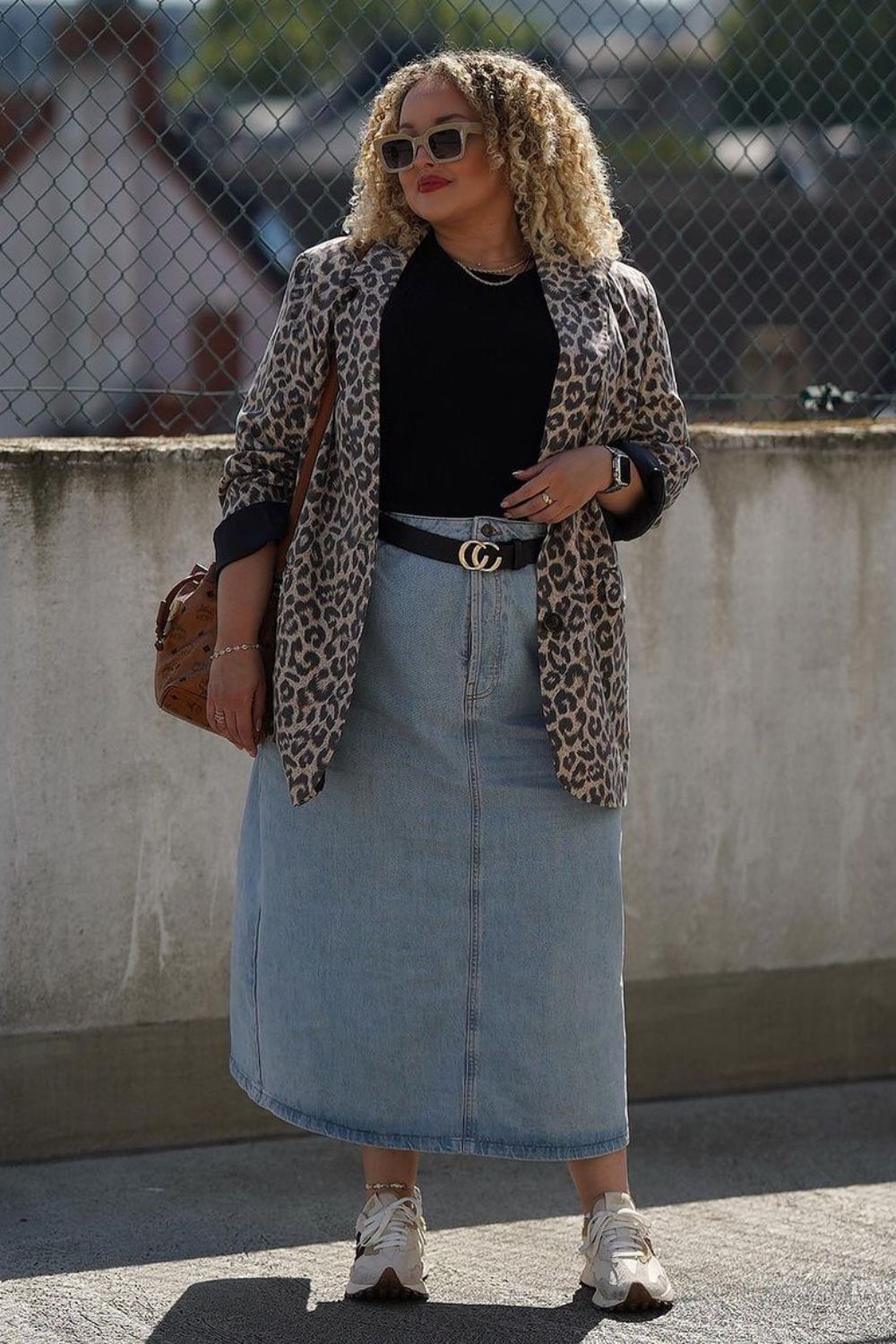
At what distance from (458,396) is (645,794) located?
1.54 m

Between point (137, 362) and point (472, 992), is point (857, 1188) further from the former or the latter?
point (137, 362)

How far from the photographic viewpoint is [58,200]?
4609 millimetres

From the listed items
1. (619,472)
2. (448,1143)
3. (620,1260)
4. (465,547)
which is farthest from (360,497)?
(620,1260)

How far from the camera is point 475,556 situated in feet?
10.3

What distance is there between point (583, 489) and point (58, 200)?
2.04 meters

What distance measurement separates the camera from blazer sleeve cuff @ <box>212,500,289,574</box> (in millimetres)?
3195

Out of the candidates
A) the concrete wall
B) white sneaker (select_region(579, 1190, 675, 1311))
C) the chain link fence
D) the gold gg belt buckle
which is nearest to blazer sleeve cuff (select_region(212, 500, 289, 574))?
the gold gg belt buckle

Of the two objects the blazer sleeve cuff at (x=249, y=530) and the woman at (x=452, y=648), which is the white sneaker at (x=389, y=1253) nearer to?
the woman at (x=452, y=648)

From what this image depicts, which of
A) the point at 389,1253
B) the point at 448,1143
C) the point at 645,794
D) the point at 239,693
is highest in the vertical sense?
the point at 239,693

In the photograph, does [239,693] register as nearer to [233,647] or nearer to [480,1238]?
[233,647]

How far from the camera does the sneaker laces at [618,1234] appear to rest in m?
3.27

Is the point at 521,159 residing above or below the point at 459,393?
above

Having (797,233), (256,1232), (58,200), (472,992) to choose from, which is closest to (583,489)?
(472,992)

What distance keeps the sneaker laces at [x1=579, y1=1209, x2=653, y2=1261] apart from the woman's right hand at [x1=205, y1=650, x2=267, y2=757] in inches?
39.4
